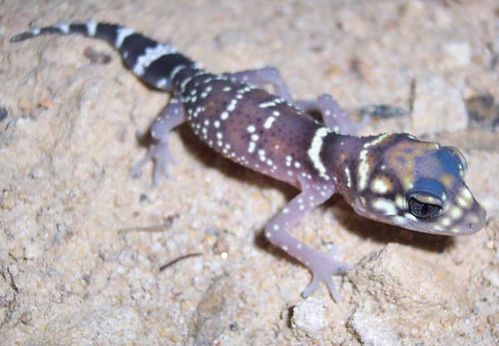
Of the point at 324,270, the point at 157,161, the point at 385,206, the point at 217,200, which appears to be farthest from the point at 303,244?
the point at 157,161

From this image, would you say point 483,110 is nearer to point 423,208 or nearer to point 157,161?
point 423,208

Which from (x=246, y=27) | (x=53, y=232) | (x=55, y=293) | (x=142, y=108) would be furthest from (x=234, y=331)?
(x=246, y=27)

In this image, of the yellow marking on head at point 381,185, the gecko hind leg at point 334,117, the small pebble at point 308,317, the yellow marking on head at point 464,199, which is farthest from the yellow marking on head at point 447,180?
the gecko hind leg at point 334,117

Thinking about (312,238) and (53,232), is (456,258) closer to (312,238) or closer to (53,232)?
(312,238)

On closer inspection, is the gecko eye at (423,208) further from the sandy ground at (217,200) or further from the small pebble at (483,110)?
the small pebble at (483,110)

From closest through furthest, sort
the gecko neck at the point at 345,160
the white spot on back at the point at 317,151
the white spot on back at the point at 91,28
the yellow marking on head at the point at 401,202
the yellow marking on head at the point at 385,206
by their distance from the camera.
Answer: the yellow marking on head at the point at 401,202 < the yellow marking on head at the point at 385,206 < the gecko neck at the point at 345,160 < the white spot on back at the point at 317,151 < the white spot on back at the point at 91,28

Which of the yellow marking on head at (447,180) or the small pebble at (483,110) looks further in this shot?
the small pebble at (483,110)
